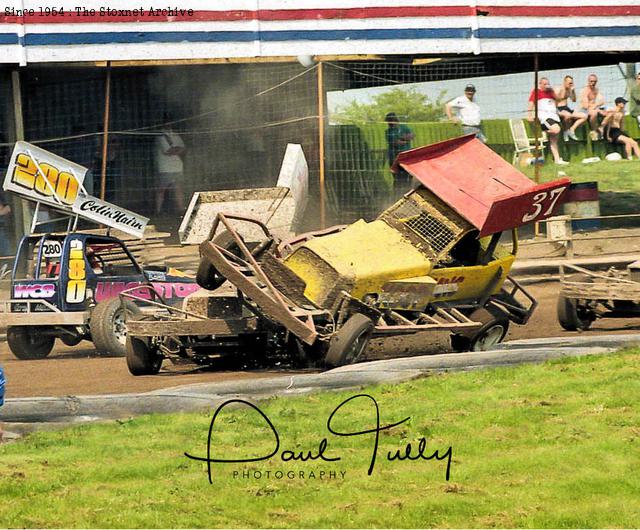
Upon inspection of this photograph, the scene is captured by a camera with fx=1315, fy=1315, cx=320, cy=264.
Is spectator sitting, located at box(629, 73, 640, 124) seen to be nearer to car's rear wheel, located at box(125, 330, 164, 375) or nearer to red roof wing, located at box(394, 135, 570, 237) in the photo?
red roof wing, located at box(394, 135, 570, 237)

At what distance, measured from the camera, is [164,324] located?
38.9ft

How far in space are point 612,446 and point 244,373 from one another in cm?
469

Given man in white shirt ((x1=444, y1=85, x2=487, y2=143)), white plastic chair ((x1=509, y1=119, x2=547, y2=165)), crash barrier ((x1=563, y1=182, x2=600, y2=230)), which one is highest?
man in white shirt ((x1=444, y1=85, x2=487, y2=143))

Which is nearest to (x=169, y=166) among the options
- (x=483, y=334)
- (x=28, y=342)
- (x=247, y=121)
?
(x=247, y=121)

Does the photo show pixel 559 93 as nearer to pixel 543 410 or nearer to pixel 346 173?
pixel 346 173

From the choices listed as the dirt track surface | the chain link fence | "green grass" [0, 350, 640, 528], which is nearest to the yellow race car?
the dirt track surface

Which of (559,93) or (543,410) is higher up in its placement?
(559,93)

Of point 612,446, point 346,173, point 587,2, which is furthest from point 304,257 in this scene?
point 587,2

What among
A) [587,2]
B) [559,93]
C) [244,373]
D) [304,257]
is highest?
[587,2]

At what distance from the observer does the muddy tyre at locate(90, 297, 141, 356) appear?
551 inches

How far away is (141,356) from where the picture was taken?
1220 cm

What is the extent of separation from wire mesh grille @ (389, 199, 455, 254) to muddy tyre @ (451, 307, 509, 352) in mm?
846

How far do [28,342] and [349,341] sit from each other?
4.71 metres

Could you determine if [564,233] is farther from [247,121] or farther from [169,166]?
[169,166]
